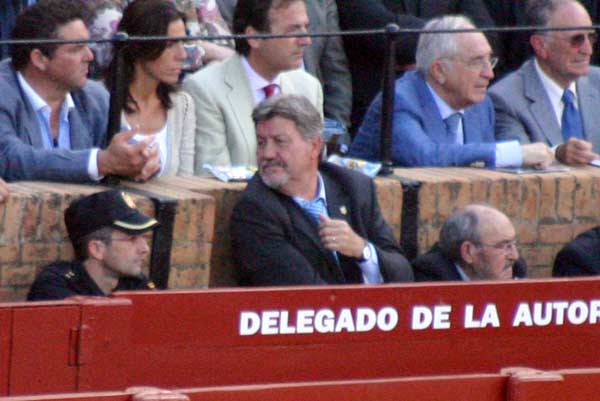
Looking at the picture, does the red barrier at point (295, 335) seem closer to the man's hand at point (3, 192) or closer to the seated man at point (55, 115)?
the man's hand at point (3, 192)

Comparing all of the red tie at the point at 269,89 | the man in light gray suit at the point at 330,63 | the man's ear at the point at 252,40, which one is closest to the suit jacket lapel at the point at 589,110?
the man in light gray suit at the point at 330,63

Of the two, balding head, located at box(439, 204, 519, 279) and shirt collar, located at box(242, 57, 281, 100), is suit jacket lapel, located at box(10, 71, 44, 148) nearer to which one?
shirt collar, located at box(242, 57, 281, 100)

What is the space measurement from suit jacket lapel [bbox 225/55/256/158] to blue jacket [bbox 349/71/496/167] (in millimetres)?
514

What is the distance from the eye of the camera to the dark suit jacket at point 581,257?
22.5 ft

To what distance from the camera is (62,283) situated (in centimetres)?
591

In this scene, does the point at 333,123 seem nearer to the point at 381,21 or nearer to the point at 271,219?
the point at 381,21

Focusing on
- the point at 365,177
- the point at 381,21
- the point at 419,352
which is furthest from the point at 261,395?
the point at 381,21

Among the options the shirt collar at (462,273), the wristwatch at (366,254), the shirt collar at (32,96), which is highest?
the shirt collar at (32,96)

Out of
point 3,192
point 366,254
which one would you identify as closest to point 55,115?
point 3,192

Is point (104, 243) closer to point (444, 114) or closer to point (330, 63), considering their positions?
point (444, 114)

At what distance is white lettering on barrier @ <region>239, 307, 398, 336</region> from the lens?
537 cm

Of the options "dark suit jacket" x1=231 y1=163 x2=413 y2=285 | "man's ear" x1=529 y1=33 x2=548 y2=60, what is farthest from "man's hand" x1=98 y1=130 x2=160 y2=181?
"man's ear" x1=529 y1=33 x2=548 y2=60

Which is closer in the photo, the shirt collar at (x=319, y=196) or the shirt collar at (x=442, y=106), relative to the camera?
the shirt collar at (x=319, y=196)

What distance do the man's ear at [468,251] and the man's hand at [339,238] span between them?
0.51 metres
